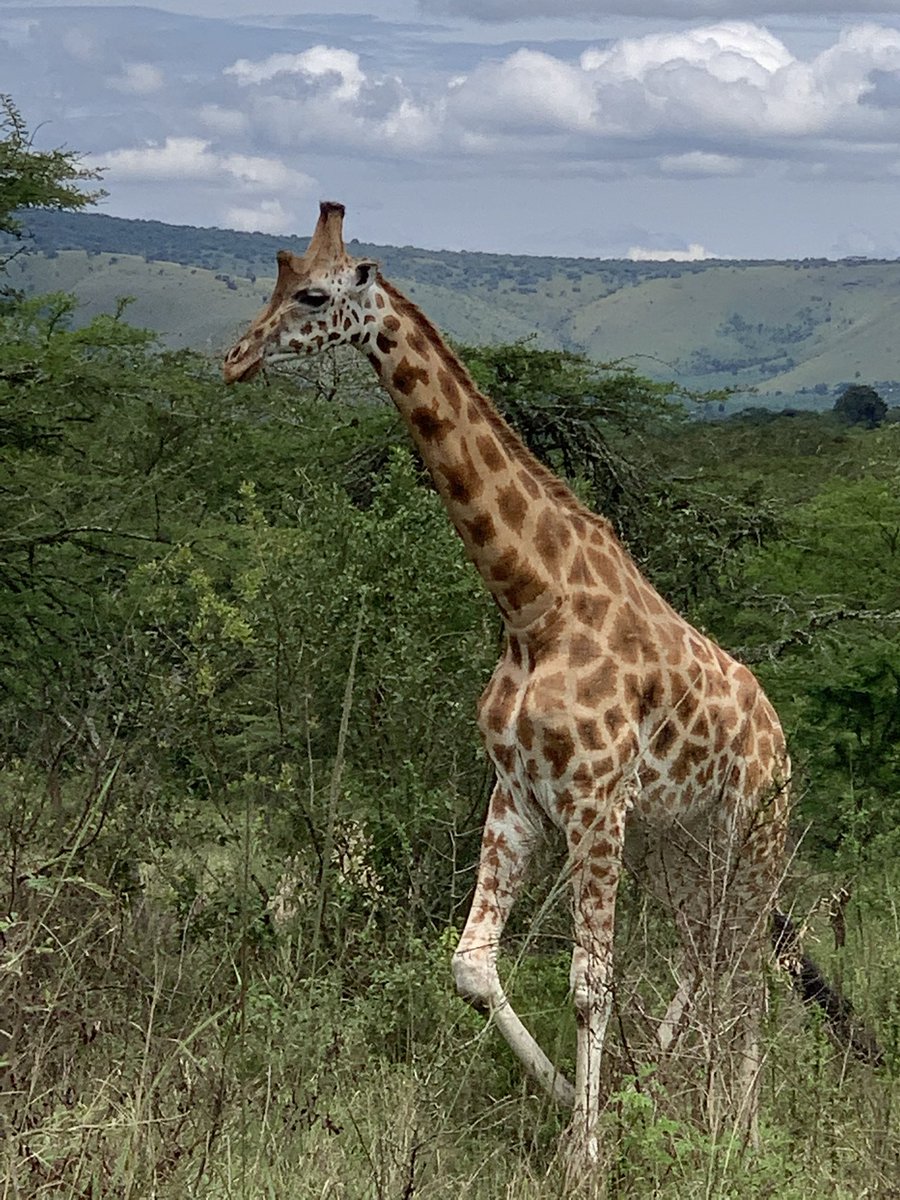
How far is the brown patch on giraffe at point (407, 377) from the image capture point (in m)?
5.76

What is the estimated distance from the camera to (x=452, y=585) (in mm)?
8406

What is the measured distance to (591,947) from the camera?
533 centimetres

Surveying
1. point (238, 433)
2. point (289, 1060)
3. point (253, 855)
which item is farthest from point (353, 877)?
point (238, 433)

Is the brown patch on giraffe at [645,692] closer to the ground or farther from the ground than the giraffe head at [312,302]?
closer to the ground

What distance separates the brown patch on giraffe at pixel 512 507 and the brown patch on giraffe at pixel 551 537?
6cm

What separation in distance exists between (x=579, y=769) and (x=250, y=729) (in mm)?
4049

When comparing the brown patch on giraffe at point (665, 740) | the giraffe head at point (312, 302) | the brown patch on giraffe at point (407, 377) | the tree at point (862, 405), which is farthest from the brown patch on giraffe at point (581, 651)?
the tree at point (862, 405)

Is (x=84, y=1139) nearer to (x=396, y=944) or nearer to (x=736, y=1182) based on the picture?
(x=736, y=1182)

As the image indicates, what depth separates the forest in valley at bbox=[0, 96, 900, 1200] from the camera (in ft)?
13.5

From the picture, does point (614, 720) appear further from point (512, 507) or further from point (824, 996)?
point (824, 996)

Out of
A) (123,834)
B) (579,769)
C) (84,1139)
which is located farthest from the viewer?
(123,834)

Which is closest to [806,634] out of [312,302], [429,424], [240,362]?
[429,424]

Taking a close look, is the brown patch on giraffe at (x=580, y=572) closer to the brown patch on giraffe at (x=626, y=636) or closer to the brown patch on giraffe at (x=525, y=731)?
the brown patch on giraffe at (x=626, y=636)

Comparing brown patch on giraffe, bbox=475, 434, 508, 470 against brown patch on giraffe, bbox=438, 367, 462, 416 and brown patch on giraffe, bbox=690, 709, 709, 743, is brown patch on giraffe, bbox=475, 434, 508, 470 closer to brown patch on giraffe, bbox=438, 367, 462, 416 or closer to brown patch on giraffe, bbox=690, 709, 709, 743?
brown patch on giraffe, bbox=438, 367, 462, 416
